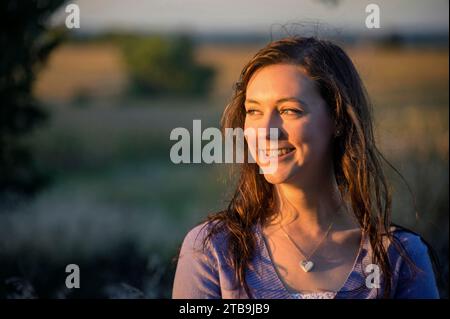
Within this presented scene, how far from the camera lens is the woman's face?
246 centimetres

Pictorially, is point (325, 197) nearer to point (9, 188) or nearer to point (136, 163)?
point (9, 188)

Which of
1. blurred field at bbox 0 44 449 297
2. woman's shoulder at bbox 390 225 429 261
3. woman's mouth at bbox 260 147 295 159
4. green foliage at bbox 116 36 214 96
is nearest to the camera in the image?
woman's mouth at bbox 260 147 295 159

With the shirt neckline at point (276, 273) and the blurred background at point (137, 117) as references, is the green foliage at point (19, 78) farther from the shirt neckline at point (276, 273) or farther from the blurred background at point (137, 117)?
the shirt neckline at point (276, 273)

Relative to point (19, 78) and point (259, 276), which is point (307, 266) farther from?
point (19, 78)

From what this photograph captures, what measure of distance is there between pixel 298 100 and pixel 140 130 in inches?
205

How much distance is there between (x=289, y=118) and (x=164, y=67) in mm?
5477

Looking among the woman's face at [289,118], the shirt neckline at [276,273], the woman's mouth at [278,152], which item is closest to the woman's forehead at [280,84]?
the woman's face at [289,118]

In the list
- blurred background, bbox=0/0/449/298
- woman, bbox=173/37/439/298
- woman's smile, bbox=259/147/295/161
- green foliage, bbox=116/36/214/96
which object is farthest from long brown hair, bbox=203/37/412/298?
green foliage, bbox=116/36/214/96

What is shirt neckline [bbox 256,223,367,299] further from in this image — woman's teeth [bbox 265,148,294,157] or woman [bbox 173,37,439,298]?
woman's teeth [bbox 265,148,294,157]

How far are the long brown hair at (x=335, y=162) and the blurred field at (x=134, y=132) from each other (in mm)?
3110

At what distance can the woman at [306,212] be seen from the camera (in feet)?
8.09

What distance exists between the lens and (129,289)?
10.4 ft

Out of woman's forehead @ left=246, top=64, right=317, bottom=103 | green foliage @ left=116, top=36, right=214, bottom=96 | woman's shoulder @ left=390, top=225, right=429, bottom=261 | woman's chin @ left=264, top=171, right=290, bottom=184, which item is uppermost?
green foliage @ left=116, top=36, right=214, bottom=96

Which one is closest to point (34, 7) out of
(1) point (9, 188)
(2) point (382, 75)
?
(1) point (9, 188)
